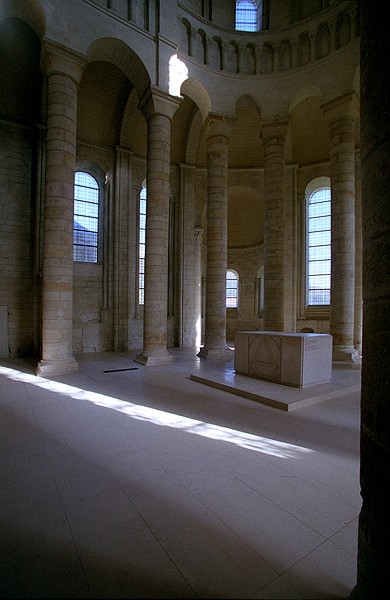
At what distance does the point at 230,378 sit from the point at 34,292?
29.7 feet

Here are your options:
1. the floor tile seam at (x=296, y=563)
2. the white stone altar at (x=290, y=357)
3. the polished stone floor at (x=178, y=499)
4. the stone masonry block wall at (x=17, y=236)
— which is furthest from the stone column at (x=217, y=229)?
the floor tile seam at (x=296, y=563)

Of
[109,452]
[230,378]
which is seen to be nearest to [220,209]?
[230,378]

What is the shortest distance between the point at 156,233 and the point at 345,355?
7.63m

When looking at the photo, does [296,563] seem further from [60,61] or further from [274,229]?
[60,61]

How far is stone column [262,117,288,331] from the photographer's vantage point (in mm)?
12398

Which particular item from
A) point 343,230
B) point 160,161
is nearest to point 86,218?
point 160,161

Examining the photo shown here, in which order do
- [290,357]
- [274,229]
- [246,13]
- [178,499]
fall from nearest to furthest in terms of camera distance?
[178,499], [290,357], [274,229], [246,13]

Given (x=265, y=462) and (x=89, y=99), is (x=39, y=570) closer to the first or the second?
(x=265, y=462)

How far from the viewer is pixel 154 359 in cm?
1061

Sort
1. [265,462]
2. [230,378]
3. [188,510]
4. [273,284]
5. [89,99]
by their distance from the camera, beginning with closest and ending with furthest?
1. [188,510]
2. [265,462]
3. [230,378]
4. [273,284]
5. [89,99]

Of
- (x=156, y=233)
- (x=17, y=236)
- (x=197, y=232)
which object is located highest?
(x=197, y=232)

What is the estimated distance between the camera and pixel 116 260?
14.6 meters

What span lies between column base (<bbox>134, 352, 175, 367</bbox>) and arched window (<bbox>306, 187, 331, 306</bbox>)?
994 centimetres

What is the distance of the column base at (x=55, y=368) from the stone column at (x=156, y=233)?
2379 mm
